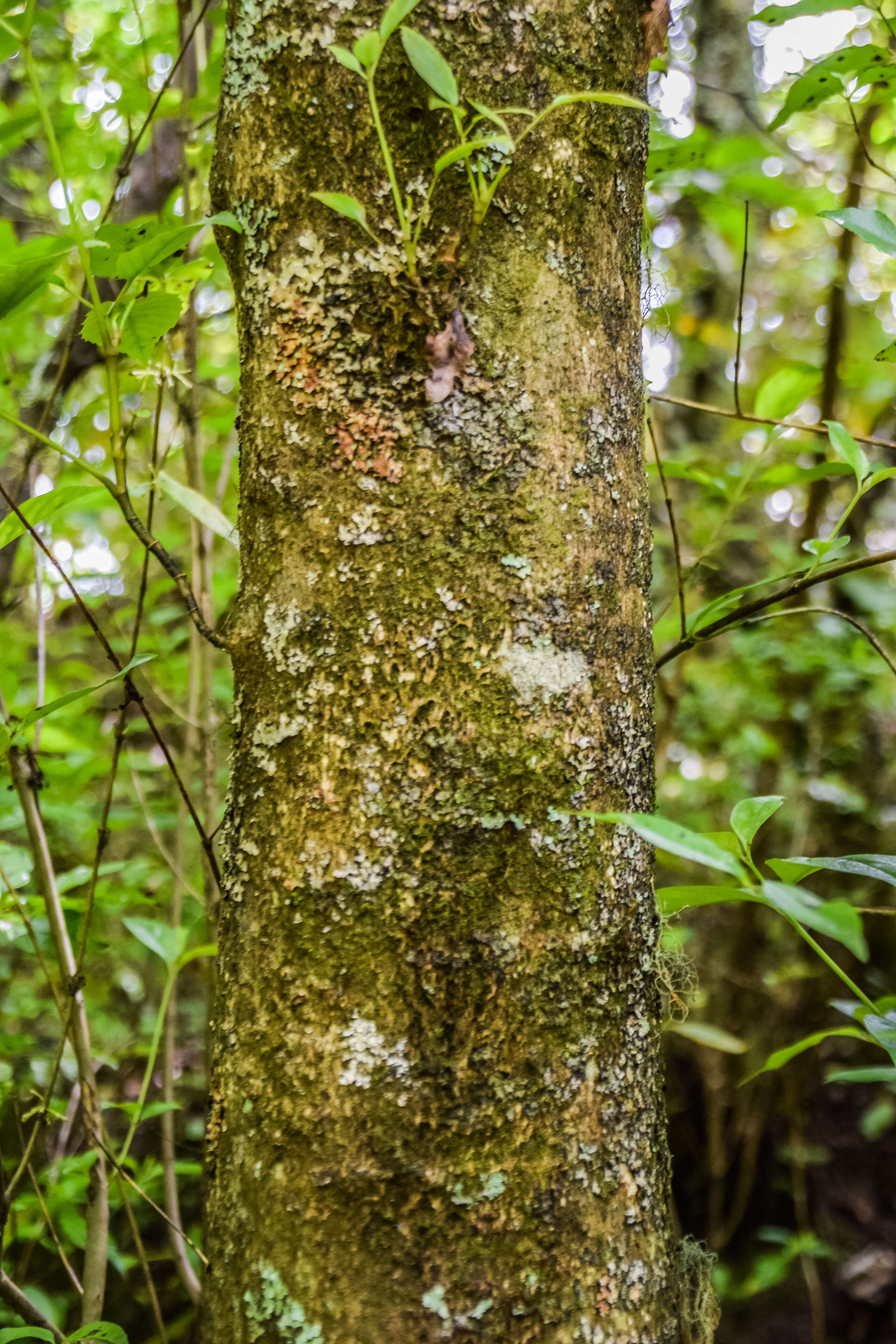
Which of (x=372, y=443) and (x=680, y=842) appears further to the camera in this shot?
(x=372, y=443)

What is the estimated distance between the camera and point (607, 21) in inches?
23.2

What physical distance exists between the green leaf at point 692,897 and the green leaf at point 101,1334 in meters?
0.55

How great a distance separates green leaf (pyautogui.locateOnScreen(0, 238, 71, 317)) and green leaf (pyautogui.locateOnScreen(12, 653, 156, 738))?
0.23 m

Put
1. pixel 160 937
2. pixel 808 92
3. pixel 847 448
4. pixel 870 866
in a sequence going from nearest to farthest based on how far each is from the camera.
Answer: pixel 870 866, pixel 847 448, pixel 808 92, pixel 160 937

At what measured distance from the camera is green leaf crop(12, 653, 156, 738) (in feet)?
1.81

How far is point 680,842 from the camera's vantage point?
0.39 metres

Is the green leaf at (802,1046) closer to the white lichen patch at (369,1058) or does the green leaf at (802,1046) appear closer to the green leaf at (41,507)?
the white lichen patch at (369,1058)

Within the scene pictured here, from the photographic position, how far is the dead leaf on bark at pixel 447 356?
1.76 feet

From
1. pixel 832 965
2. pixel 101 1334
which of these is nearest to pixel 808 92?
pixel 832 965

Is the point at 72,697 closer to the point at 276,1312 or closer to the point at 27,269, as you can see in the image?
the point at 27,269

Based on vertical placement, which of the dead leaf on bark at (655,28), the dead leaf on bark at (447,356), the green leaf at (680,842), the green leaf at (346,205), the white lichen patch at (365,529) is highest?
the dead leaf on bark at (655,28)

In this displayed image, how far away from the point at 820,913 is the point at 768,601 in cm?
44

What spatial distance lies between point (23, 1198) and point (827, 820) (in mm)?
2140

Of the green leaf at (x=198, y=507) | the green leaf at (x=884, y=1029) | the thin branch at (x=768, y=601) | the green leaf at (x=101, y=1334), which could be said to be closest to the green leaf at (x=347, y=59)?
the green leaf at (x=198, y=507)
